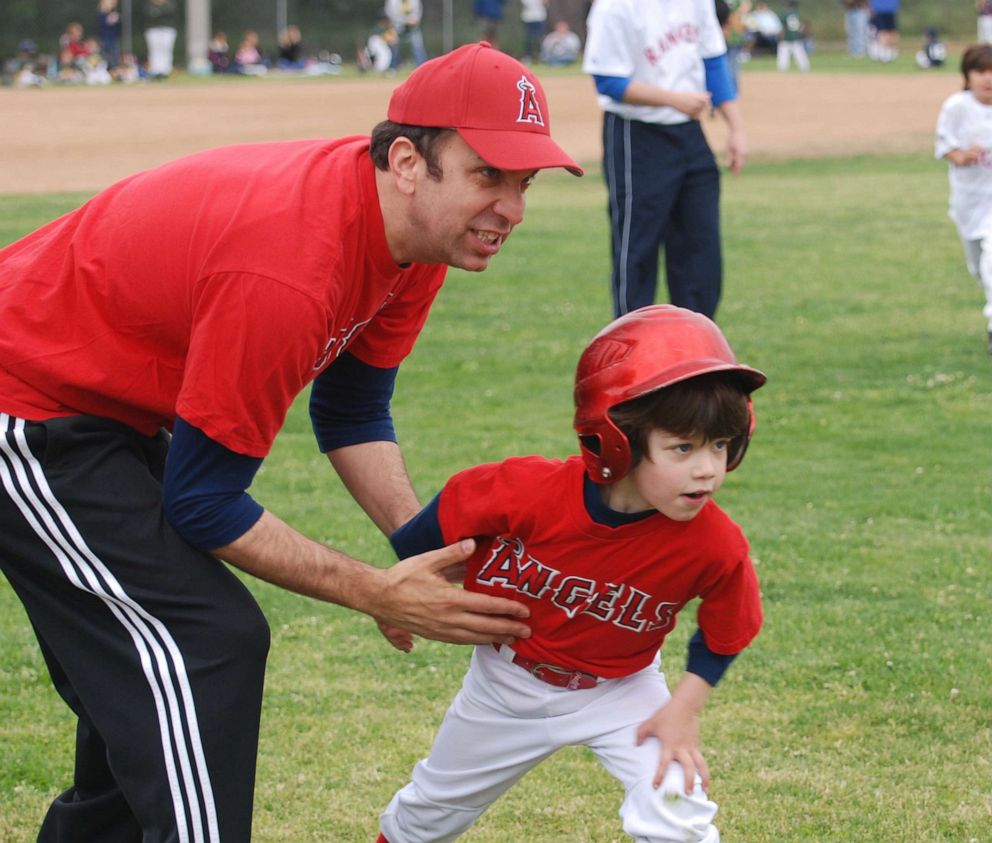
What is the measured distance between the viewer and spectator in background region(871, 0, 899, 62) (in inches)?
1718

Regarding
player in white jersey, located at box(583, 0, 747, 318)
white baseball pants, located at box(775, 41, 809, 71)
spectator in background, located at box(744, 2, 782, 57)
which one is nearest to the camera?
player in white jersey, located at box(583, 0, 747, 318)

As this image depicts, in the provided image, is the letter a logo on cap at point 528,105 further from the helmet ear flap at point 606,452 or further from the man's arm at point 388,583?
the man's arm at point 388,583

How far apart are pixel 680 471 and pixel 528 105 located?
80cm

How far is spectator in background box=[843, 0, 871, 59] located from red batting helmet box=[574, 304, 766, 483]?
4490 cm

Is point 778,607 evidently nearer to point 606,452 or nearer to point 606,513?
point 606,513

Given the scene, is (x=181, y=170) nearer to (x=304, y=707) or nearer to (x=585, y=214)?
(x=304, y=707)

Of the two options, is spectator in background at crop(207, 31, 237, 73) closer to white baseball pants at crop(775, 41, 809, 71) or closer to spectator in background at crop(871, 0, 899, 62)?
white baseball pants at crop(775, 41, 809, 71)

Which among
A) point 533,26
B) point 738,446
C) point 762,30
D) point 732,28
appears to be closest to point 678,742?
point 738,446

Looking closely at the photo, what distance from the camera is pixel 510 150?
3133mm

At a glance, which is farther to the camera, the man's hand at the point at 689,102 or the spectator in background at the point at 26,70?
the spectator in background at the point at 26,70

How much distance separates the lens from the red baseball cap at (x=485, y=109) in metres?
3.13

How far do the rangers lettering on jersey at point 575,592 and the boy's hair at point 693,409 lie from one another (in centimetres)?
34

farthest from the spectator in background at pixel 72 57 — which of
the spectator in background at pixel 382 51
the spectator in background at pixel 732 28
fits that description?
the spectator in background at pixel 732 28

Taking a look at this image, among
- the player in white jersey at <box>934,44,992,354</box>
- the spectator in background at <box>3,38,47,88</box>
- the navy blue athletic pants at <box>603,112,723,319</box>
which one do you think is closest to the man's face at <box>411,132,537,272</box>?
the navy blue athletic pants at <box>603,112,723,319</box>
